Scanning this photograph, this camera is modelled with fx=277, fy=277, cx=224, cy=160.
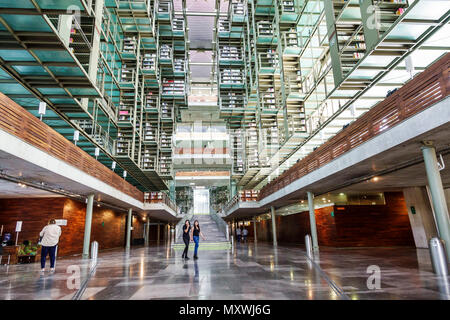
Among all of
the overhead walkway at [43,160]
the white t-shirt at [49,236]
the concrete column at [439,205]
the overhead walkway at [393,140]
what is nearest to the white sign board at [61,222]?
the overhead walkway at [43,160]

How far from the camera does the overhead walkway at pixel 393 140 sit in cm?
614

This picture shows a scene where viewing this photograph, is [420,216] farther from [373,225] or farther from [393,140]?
[393,140]

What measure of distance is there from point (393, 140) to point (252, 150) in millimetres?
22740

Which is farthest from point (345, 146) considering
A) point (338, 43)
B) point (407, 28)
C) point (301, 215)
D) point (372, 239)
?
point (301, 215)

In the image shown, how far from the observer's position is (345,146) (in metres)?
9.79

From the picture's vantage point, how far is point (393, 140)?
741cm

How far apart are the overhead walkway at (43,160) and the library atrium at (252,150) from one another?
0.06 m

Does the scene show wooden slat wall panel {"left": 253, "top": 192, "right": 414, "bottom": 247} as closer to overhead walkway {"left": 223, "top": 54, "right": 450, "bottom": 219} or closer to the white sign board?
overhead walkway {"left": 223, "top": 54, "right": 450, "bottom": 219}

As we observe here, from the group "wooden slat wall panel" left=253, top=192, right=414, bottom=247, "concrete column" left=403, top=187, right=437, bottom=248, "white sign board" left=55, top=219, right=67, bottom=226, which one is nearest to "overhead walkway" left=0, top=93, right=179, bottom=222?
"white sign board" left=55, top=219, right=67, bottom=226

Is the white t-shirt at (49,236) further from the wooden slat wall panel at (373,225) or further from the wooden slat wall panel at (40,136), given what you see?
the wooden slat wall panel at (373,225)

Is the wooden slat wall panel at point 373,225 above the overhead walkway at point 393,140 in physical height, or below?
below

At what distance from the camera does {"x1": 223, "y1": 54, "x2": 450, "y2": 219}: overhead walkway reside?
614 cm

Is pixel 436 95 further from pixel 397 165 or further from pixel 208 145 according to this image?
pixel 208 145
